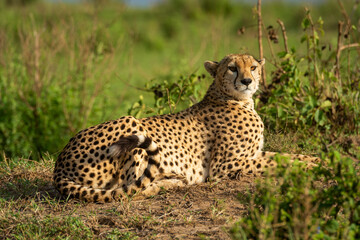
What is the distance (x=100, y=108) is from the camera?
717 centimetres

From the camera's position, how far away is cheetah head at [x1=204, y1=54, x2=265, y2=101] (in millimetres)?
3504

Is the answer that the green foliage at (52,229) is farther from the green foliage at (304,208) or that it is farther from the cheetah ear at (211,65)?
the cheetah ear at (211,65)

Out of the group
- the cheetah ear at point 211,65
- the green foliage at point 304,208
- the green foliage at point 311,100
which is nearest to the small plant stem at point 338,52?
the green foliage at point 311,100

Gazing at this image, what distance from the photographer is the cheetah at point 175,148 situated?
3146 mm

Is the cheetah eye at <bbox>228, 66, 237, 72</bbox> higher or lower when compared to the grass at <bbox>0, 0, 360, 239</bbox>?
higher

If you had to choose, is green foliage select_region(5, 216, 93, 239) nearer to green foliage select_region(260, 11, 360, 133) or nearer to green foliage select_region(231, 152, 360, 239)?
green foliage select_region(231, 152, 360, 239)

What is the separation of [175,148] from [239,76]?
64 centimetres

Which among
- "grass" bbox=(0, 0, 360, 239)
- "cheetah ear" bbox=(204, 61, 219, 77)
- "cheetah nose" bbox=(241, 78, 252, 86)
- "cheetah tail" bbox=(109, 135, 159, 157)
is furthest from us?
"cheetah ear" bbox=(204, 61, 219, 77)

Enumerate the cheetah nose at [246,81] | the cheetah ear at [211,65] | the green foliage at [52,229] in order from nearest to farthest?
the green foliage at [52,229], the cheetah nose at [246,81], the cheetah ear at [211,65]

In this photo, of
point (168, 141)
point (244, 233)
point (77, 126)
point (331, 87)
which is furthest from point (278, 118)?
point (77, 126)

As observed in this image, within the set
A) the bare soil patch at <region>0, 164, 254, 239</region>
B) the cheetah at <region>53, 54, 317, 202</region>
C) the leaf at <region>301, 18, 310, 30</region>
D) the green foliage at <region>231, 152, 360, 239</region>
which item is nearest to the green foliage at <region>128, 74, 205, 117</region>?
the cheetah at <region>53, 54, 317, 202</region>

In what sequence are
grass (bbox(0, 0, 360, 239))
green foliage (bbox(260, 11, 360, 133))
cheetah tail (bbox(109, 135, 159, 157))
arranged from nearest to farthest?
grass (bbox(0, 0, 360, 239)) < cheetah tail (bbox(109, 135, 159, 157)) < green foliage (bbox(260, 11, 360, 133))

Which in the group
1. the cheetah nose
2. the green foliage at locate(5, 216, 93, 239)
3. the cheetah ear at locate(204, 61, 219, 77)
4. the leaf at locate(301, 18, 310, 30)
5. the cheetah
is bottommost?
the green foliage at locate(5, 216, 93, 239)

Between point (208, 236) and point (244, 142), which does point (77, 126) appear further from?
point (208, 236)
